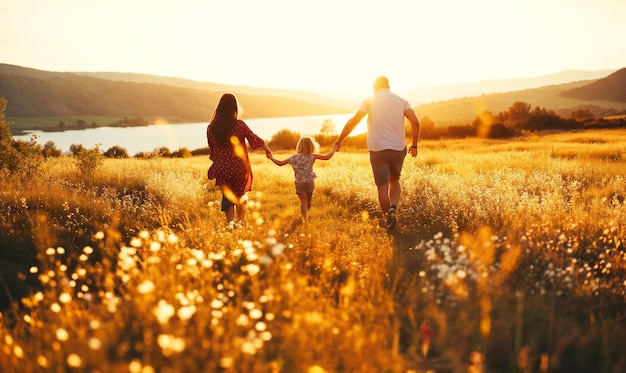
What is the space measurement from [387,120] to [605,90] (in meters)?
105

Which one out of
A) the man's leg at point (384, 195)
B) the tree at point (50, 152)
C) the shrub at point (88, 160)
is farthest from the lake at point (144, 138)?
the man's leg at point (384, 195)

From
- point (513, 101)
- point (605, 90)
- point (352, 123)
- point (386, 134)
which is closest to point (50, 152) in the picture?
point (352, 123)

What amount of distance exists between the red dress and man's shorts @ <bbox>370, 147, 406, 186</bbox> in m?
1.98

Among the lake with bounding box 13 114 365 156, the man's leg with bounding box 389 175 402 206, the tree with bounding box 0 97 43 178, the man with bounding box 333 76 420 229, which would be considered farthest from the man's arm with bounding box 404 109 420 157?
the lake with bounding box 13 114 365 156

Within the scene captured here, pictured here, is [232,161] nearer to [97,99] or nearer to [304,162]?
[304,162]

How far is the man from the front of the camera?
7516 mm

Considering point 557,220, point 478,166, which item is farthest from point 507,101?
point 557,220

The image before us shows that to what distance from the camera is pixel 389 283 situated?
4578mm

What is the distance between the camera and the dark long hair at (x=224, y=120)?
677cm

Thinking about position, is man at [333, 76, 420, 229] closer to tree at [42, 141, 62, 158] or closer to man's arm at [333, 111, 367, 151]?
man's arm at [333, 111, 367, 151]

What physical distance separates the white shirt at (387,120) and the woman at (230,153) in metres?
1.87

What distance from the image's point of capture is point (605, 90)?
307 feet

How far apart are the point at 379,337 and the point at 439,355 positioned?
0.46 meters

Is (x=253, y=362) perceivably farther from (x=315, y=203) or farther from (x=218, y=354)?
(x=315, y=203)
